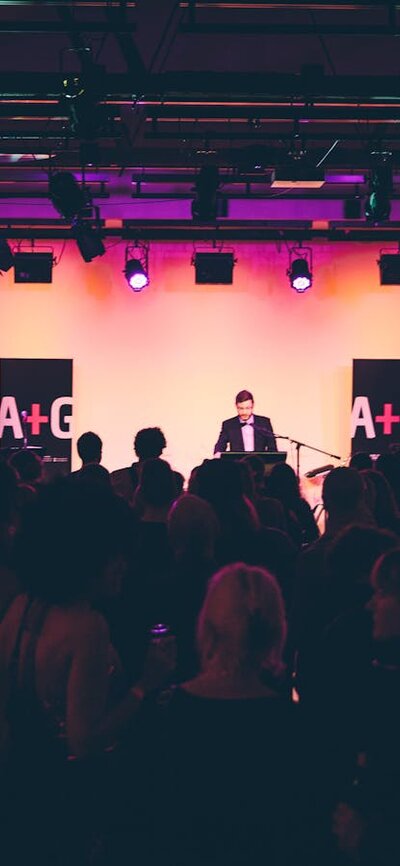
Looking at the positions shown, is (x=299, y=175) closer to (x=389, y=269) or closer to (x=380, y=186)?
(x=380, y=186)

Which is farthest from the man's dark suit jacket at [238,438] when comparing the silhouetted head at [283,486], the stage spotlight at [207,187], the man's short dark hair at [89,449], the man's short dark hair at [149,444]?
the silhouetted head at [283,486]

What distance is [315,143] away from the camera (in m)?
9.74

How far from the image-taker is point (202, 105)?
7.66 m

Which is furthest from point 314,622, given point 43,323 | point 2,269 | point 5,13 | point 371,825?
point 43,323

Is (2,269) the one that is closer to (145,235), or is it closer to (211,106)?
(145,235)

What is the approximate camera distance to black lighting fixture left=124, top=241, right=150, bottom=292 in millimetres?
11641

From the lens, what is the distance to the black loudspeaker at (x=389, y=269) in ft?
38.9

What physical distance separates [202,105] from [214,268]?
4332 mm

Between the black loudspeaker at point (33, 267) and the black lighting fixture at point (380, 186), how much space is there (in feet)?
14.9

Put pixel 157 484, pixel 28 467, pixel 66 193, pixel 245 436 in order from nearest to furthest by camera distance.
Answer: pixel 157 484
pixel 28 467
pixel 66 193
pixel 245 436

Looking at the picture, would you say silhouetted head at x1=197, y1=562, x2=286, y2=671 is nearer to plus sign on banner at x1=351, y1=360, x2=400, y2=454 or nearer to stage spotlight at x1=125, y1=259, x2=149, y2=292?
stage spotlight at x1=125, y1=259, x2=149, y2=292

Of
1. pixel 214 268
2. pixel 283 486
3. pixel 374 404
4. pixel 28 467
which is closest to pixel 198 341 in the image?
pixel 214 268

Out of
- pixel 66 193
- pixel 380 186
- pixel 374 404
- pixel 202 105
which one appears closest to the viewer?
pixel 202 105

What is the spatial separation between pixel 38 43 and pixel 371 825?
623 centimetres
